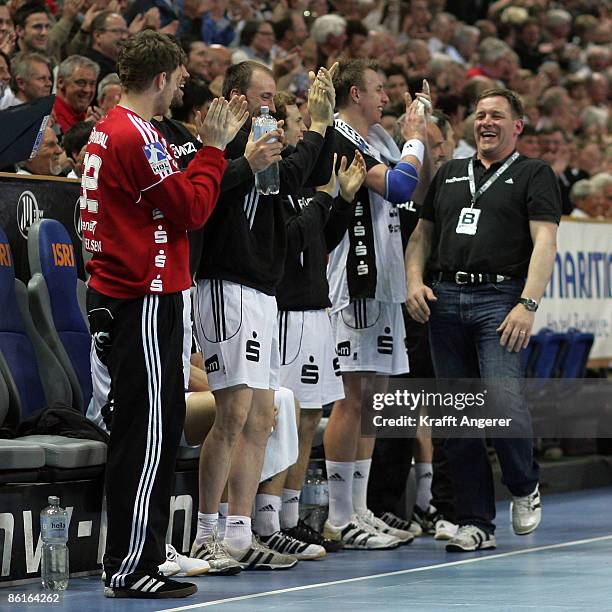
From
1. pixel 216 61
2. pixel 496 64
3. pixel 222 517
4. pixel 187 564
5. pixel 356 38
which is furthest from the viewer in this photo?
pixel 496 64

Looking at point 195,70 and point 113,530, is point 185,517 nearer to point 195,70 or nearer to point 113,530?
point 113,530

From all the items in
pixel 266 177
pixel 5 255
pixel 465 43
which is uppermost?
pixel 465 43

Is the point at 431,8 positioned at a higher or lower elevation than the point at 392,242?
higher

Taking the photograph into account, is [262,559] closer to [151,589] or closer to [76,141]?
[151,589]

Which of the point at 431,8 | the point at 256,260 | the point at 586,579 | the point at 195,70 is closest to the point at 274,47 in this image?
the point at 195,70

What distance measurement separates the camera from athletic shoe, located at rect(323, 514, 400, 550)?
7.15 m

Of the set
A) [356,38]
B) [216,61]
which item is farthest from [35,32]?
[356,38]

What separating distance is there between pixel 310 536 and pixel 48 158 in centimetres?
240

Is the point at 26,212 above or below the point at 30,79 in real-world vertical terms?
below

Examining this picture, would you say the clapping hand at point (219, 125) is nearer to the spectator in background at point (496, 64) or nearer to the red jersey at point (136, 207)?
the red jersey at point (136, 207)

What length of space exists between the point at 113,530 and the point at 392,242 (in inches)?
108

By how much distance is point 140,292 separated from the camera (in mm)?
5176

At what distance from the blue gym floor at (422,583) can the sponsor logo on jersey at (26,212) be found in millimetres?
1810

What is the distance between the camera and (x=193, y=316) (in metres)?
6.21
